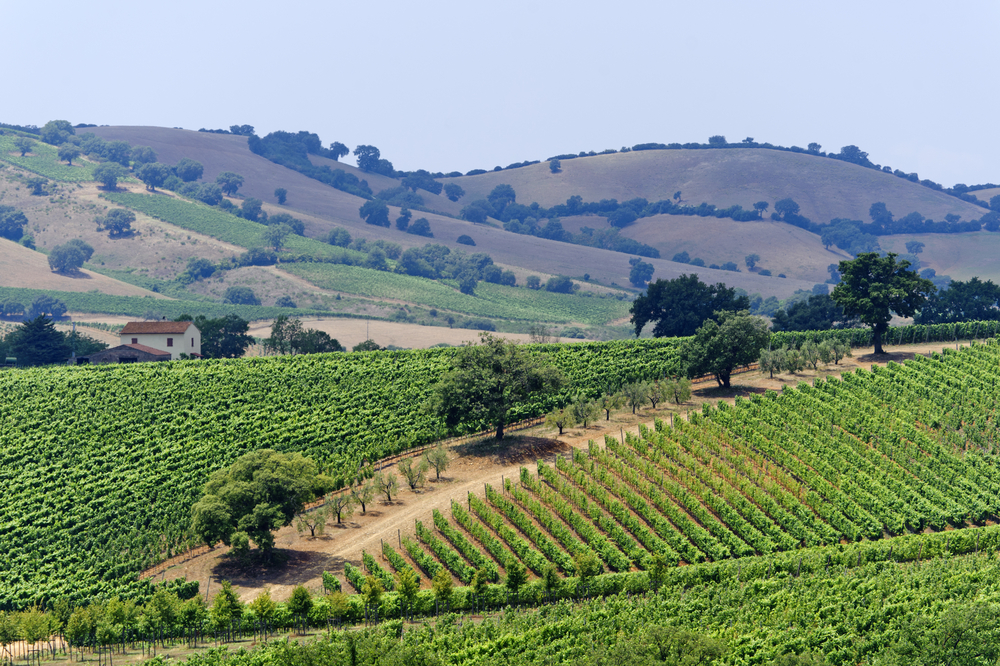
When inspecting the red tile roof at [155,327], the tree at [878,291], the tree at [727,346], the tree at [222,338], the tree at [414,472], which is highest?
the tree at [878,291]

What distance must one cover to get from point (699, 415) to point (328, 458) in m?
26.9

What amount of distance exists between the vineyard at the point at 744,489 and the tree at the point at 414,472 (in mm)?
5364

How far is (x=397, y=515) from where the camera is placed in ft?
181

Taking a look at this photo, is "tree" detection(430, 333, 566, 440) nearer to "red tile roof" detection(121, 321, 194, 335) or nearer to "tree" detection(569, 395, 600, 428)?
"tree" detection(569, 395, 600, 428)

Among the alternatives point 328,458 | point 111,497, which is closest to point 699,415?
point 328,458

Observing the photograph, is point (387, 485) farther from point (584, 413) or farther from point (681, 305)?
point (681, 305)

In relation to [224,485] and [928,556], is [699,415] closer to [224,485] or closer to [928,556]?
[928,556]

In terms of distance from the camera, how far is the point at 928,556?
158ft

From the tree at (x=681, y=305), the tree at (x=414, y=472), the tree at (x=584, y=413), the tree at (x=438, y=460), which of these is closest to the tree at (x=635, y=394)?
the tree at (x=584, y=413)

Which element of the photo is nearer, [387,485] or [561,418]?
[387,485]

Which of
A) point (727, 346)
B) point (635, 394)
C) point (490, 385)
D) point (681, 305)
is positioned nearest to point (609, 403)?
point (635, 394)

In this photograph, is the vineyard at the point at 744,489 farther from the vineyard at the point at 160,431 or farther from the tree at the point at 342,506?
the vineyard at the point at 160,431

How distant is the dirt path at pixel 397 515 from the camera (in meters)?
50.1

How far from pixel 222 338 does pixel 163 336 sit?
13.8 m
